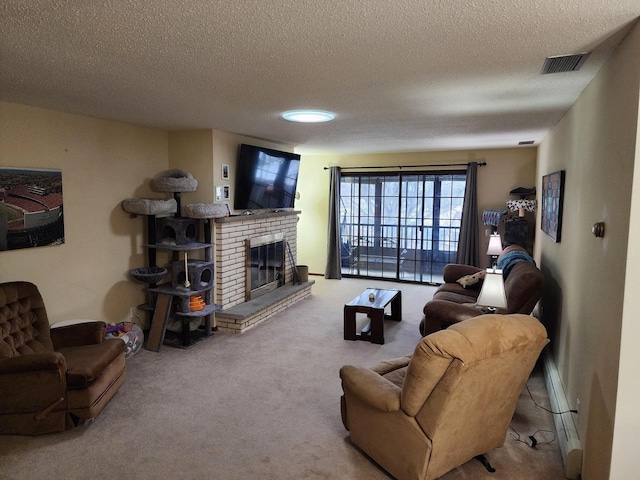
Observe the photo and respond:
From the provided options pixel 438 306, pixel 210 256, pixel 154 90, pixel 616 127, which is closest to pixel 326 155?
pixel 210 256

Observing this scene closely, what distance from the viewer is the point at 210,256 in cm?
483

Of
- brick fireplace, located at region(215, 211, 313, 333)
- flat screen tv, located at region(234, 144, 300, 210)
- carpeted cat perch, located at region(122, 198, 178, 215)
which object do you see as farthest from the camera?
flat screen tv, located at region(234, 144, 300, 210)

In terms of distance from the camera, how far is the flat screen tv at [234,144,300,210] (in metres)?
5.31

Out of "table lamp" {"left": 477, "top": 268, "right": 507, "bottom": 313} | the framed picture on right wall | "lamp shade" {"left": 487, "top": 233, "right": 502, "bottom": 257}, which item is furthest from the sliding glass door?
"table lamp" {"left": 477, "top": 268, "right": 507, "bottom": 313}

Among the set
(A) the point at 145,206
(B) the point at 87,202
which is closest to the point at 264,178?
(A) the point at 145,206

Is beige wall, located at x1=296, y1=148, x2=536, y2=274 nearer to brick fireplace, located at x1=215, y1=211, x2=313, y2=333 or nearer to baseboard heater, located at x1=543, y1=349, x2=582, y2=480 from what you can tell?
brick fireplace, located at x1=215, y1=211, x2=313, y2=333

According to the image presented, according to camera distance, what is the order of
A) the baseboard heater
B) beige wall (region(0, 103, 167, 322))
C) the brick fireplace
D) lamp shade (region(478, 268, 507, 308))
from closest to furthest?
the baseboard heater
lamp shade (region(478, 268, 507, 308))
beige wall (region(0, 103, 167, 322))
the brick fireplace

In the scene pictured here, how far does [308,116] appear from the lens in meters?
3.92

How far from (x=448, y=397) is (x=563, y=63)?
1.89m

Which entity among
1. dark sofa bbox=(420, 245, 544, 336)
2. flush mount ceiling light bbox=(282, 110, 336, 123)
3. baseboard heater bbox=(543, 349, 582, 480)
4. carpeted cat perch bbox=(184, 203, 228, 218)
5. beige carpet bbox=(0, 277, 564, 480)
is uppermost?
flush mount ceiling light bbox=(282, 110, 336, 123)

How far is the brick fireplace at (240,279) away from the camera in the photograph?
4.96 m

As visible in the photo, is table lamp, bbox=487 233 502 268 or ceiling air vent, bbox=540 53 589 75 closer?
ceiling air vent, bbox=540 53 589 75

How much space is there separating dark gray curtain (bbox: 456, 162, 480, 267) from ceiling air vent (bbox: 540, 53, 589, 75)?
447 cm

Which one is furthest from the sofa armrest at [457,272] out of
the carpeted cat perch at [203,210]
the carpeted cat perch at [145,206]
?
the carpeted cat perch at [145,206]
